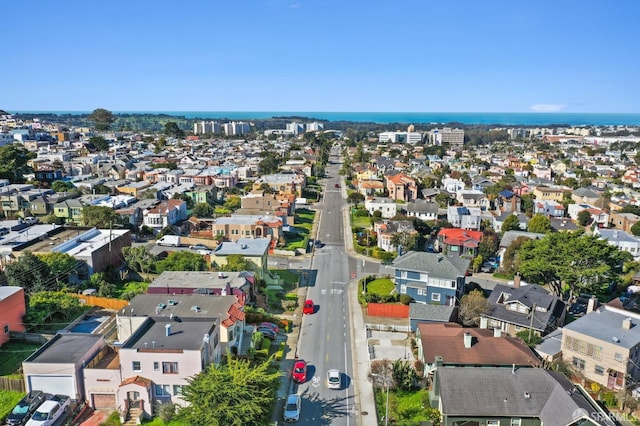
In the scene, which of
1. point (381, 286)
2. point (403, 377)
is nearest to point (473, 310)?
point (381, 286)

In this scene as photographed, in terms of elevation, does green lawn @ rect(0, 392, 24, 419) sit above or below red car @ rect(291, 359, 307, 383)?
above

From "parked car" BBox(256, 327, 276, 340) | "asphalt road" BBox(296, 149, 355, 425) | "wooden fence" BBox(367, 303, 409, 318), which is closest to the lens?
"asphalt road" BBox(296, 149, 355, 425)

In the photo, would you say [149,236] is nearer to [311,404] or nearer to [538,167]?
[311,404]

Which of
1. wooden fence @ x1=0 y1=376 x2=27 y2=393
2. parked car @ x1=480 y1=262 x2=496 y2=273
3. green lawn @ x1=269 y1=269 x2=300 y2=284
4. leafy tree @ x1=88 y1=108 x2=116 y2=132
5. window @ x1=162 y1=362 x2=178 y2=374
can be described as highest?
leafy tree @ x1=88 y1=108 x2=116 y2=132

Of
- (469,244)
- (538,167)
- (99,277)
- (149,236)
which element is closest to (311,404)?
(99,277)

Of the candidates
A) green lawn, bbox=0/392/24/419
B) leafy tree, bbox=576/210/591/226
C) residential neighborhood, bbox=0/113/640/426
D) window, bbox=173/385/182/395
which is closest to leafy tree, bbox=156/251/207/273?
residential neighborhood, bbox=0/113/640/426

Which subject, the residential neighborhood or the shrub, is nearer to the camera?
the residential neighborhood

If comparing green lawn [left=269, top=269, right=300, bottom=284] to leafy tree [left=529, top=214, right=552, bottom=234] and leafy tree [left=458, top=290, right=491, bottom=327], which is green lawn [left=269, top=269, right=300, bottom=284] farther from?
leafy tree [left=529, top=214, right=552, bottom=234]
